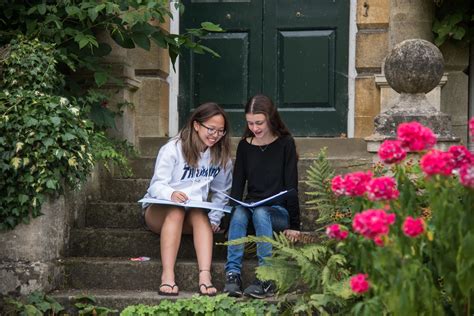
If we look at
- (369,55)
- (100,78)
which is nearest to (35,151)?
(100,78)

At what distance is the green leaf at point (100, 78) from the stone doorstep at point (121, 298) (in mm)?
1645

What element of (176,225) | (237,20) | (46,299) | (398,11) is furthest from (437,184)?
(237,20)

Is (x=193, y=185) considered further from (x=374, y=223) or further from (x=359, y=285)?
(x=374, y=223)

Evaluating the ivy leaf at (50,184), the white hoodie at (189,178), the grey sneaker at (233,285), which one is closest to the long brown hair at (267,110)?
the white hoodie at (189,178)

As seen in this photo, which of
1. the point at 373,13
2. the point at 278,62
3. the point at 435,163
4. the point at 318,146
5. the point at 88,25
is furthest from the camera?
the point at 278,62

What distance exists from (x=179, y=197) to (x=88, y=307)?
2.66ft

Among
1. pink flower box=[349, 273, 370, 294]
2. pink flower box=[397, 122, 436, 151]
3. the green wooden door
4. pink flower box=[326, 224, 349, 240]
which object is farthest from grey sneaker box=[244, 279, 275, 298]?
the green wooden door

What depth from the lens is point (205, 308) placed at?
4.55 m

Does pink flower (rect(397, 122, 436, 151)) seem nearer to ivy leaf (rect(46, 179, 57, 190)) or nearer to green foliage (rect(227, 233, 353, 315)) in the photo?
green foliage (rect(227, 233, 353, 315))

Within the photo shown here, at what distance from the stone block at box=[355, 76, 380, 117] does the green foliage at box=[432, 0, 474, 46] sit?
2.12 feet

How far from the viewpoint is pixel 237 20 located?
24.4ft

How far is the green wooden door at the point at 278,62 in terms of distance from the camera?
288 inches

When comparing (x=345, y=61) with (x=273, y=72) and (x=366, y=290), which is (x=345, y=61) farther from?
(x=366, y=290)

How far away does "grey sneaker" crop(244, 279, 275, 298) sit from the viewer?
184 inches
